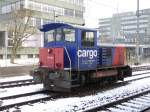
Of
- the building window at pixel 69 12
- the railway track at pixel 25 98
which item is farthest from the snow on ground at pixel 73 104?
the building window at pixel 69 12

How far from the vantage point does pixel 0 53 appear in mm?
49500

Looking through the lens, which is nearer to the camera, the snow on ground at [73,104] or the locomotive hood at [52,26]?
the snow on ground at [73,104]

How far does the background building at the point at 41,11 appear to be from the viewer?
58688 millimetres

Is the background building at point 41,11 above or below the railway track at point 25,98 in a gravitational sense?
above

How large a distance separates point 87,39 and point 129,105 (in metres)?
4.43

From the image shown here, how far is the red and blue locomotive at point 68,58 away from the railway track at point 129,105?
2.57 m

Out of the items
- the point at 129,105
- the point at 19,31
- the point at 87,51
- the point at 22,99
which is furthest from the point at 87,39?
the point at 19,31

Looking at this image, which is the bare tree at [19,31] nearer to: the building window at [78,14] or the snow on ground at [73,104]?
the snow on ground at [73,104]

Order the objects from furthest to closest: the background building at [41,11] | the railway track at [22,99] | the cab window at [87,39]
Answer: the background building at [41,11] < the cab window at [87,39] < the railway track at [22,99]

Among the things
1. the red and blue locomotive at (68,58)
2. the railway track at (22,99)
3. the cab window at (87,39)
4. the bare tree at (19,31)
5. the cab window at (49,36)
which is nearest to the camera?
the railway track at (22,99)

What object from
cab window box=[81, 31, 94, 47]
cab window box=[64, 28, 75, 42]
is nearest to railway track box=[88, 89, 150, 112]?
cab window box=[81, 31, 94, 47]

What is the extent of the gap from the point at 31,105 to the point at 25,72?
43.6ft

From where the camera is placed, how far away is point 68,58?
1351 cm

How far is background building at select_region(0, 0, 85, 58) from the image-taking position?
58688mm
